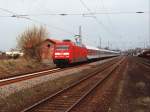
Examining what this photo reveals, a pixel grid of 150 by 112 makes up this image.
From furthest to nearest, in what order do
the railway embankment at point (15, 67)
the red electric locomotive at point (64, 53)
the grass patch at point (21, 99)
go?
1. the red electric locomotive at point (64, 53)
2. the railway embankment at point (15, 67)
3. the grass patch at point (21, 99)

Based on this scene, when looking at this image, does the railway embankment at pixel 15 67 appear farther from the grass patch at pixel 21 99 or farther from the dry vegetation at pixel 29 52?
the grass patch at pixel 21 99

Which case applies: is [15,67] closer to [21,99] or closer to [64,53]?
[64,53]

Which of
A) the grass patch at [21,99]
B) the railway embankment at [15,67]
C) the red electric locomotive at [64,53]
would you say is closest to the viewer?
the grass patch at [21,99]

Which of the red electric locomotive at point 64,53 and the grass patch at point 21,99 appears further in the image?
the red electric locomotive at point 64,53

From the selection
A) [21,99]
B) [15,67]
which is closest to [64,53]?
[15,67]

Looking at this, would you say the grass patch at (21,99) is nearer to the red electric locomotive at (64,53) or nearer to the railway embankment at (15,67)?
the railway embankment at (15,67)

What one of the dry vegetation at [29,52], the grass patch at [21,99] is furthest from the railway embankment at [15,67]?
the grass patch at [21,99]

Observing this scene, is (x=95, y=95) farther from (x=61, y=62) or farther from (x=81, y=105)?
(x=61, y=62)

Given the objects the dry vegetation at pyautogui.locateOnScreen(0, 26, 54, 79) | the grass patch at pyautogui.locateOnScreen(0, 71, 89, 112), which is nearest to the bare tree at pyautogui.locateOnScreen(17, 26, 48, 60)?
the dry vegetation at pyautogui.locateOnScreen(0, 26, 54, 79)

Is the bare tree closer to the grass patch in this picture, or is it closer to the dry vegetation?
the dry vegetation

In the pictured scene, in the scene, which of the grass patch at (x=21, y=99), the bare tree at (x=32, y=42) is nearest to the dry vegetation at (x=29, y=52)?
the bare tree at (x=32, y=42)

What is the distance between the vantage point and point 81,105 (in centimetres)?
1200

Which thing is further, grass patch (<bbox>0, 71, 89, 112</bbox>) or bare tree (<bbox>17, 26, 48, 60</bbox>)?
bare tree (<bbox>17, 26, 48, 60</bbox>)

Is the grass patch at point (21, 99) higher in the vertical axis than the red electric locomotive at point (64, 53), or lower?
lower
